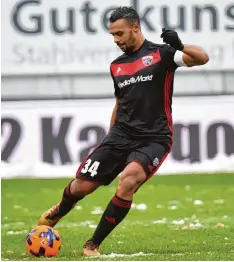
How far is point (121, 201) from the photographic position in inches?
385

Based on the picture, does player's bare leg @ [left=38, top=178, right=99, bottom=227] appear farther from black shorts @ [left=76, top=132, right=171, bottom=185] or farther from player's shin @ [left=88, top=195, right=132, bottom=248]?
player's shin @ [left=88, top=195, right=132, bottom=248]

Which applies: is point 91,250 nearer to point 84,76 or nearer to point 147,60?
point 147,60

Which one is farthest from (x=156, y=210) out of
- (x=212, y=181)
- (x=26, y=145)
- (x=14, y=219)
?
(x=26, y=145)

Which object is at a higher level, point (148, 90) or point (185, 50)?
point (185, 50)

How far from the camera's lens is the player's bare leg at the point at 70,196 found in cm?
1020

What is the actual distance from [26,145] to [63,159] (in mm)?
715

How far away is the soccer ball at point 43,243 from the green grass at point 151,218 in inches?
3.8

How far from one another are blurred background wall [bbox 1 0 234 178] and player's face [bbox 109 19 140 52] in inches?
360

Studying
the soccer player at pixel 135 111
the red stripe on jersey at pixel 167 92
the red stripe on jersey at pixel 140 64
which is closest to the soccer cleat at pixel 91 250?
the soccer player at pixel 135 111

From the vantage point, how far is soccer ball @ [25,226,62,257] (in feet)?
32.7

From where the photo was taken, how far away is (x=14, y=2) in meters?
19.6

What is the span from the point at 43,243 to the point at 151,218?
455cm

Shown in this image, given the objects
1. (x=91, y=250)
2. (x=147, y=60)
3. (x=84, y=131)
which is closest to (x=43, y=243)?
(x=91, y=250)

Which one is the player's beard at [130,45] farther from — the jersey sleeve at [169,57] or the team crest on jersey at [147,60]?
the jersey sleeve at [169,57]
